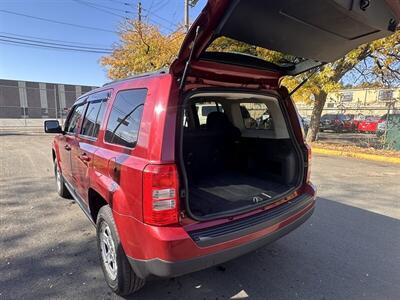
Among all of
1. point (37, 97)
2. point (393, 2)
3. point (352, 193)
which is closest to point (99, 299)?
point (393, 2)

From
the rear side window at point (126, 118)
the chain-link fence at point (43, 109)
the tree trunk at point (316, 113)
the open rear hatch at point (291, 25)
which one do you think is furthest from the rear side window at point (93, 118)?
the chain-link fence at point (43, 109)

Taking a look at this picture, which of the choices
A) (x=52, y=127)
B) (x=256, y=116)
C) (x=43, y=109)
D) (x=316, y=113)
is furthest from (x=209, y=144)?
(x=43, y=109)

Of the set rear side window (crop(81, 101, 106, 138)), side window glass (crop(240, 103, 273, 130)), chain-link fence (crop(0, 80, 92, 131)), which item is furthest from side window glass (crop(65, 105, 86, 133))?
chain-link fence (crop(0, 80, 92, 131))

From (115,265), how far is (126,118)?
4.28 ft

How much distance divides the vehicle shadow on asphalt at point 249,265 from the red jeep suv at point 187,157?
0.48 m

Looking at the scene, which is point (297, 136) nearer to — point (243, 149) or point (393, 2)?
point (243, 149)

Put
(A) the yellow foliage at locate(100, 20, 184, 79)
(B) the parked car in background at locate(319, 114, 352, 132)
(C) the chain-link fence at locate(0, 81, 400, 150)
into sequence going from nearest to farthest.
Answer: (A) the yellow foliage at locate(100, 20, 184, 79) → (B) the parked car in background at locate(319, 114, 352, 132) → (C) the chain-link fence at locate(0, 81, 400, 150)

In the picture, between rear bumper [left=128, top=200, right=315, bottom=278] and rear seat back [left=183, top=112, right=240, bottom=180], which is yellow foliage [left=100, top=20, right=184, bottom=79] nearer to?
rear seat back [left=183, top=112, right=240, bottom=180]

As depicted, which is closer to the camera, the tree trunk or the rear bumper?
the rear bumper

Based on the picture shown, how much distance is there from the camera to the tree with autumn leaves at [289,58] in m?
10.0

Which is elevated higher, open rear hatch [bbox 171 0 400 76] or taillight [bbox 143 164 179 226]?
open rear hatch [bbox 171 0 400 76]

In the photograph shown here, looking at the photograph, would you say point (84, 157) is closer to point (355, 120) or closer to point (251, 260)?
point (251, 260)

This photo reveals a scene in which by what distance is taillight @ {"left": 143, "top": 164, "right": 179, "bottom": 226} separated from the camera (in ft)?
6.54

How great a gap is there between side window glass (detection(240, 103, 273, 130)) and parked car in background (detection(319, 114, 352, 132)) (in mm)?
22532
